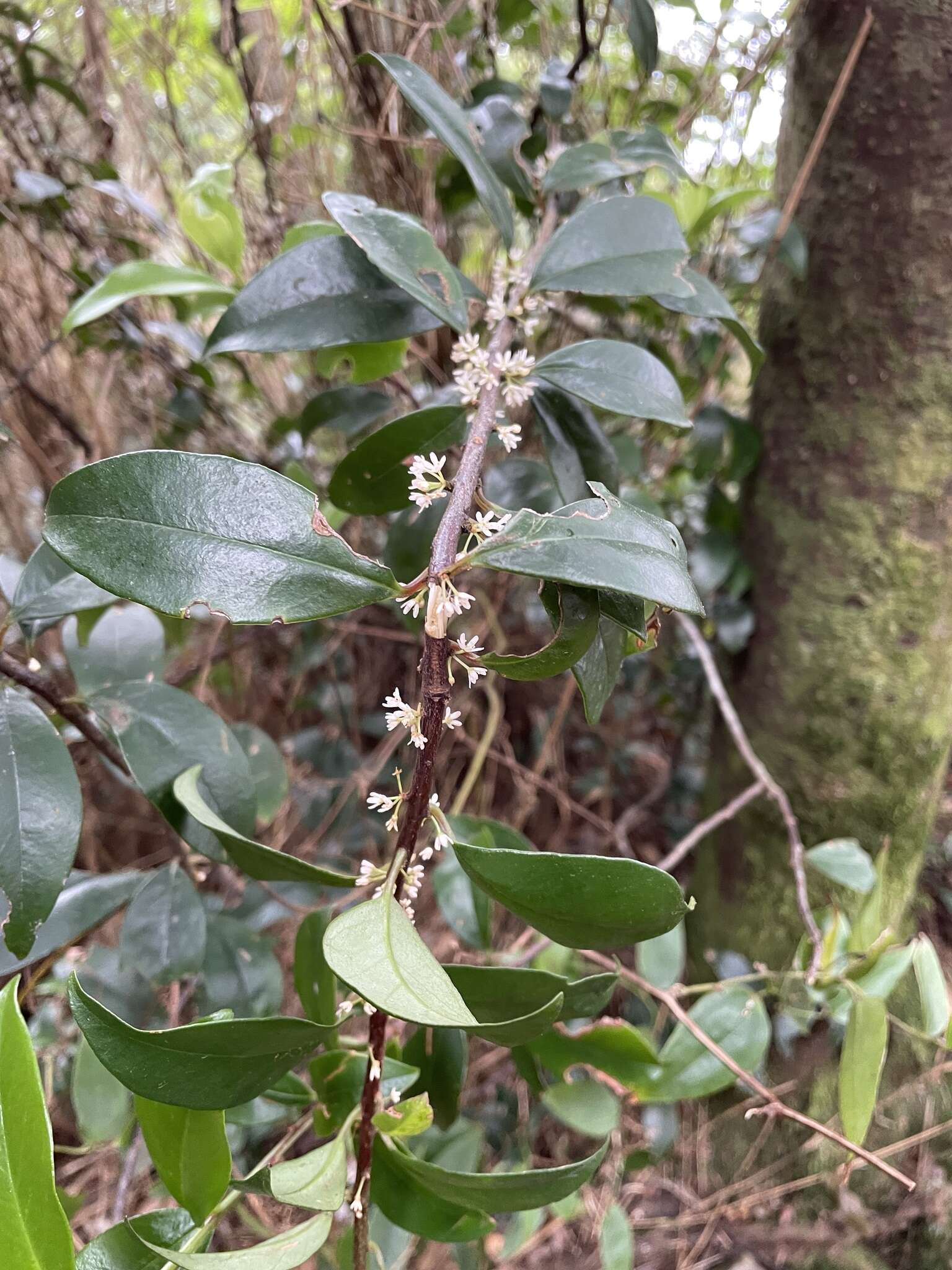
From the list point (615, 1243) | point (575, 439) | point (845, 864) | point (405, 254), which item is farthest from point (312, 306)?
point (615, 1243)

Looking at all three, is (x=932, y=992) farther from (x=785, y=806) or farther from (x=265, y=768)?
(x=265, y=768)

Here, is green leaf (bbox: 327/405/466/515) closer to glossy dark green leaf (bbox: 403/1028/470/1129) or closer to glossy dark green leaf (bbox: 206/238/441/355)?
glossy dark green leaf (bbox: 206/238/441/355)

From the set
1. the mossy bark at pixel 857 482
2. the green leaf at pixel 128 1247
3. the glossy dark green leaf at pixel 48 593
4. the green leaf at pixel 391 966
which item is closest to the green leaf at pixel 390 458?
the glossy dark green leaf at pixel 48 593

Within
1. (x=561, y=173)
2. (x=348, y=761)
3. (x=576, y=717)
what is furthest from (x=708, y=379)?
(x=348, y=761)

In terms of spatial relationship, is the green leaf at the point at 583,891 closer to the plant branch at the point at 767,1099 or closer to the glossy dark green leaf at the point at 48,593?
the plant branch at the point at 767,1099

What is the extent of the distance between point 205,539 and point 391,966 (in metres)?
0.16

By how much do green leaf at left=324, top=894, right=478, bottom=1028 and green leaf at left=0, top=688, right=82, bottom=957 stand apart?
7.2 inches

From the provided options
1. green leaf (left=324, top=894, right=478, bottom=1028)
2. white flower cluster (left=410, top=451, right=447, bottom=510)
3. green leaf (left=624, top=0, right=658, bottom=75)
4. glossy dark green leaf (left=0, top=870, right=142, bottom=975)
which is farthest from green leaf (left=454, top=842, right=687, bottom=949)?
green leaf (left=624, top=0, right=658, bottom=75)

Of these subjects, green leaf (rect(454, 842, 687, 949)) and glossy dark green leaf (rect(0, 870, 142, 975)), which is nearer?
green leaf (rect(454, 842, 687, 949))

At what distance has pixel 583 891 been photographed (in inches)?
10.3

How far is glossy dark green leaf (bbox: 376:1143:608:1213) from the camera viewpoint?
0.27 m

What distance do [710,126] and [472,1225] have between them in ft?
3.54

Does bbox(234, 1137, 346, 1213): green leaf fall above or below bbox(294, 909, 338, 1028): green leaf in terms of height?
above

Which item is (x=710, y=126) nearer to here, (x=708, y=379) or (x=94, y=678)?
(x=708, y=379)
